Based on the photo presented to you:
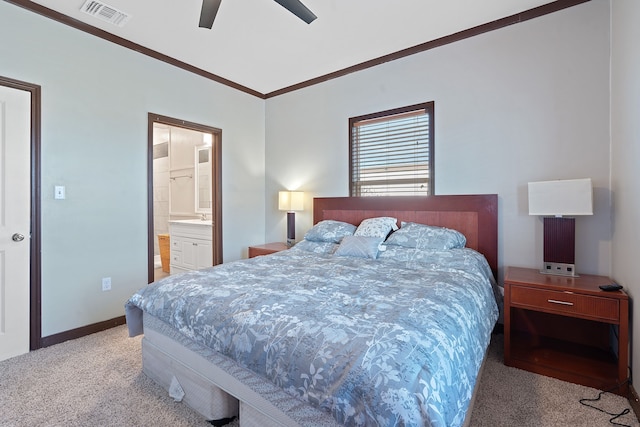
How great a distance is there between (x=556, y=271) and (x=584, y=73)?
1577mm

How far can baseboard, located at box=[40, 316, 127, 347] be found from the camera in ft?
8.28

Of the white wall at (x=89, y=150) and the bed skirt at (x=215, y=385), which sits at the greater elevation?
the white wall at (x=89, y=150)

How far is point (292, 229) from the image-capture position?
159 inches

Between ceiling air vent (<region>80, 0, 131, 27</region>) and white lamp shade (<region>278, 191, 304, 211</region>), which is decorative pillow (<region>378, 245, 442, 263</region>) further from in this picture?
Answer: ceiling air vent (<region>80, 0, 131, 27</region>)

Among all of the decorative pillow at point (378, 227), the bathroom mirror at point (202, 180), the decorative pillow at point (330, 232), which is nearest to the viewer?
the decorative pillow at point (378, 227)

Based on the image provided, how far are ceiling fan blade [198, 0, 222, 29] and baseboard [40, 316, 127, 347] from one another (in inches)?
109

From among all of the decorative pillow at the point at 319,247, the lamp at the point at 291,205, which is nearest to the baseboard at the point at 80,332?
the decorative pillow at the point at 319,247

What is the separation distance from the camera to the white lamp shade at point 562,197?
6.93ft

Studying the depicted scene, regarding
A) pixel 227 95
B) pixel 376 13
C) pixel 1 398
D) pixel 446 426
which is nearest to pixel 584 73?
pixel 376 13

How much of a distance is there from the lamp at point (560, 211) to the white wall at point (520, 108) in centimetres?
21

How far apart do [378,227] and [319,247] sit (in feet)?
2.01

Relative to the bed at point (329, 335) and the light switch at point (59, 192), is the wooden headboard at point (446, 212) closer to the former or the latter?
the bed at point (329, 335)

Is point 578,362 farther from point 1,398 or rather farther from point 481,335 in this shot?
point 1,398

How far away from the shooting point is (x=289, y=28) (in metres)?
2.81
